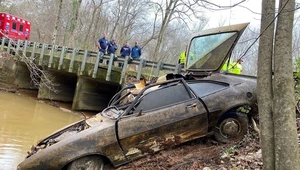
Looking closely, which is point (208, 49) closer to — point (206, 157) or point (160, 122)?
point (160, 122)

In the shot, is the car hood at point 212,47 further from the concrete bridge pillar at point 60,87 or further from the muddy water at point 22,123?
the concrete bridge pillar at point 60,87

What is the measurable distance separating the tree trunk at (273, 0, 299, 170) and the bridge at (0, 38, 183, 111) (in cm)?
748

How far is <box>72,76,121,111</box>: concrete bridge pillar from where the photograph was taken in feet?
51.3

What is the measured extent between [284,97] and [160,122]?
2.30 m

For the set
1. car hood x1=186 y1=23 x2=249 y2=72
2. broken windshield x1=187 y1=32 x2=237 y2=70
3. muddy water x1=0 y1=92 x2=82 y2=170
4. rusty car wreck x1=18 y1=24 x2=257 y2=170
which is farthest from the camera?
muddy water x1=0 y1=92 x2=82 y2=170

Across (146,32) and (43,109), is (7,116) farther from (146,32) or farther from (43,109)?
(146,32)

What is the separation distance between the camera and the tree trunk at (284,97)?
138 inches

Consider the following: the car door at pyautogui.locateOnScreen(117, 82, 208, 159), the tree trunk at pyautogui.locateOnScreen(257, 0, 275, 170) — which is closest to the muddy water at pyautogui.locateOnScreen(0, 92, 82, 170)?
the car door at pyautogui.locateOnScreen(117, 82, 208, 159)

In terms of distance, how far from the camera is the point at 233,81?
6.14m

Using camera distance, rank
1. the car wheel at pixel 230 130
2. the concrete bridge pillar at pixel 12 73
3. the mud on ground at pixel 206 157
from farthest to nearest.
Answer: the concrete bridge pillar at pixel 12 73 → the car wheel at pixel 230 130 → the mud on ground at pixel 206 157

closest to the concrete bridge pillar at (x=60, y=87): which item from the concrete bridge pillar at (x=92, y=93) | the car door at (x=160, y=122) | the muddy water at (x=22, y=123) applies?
the muddy water at (x=22, y=123)

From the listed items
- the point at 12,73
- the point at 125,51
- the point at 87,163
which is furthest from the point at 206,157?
the point at 12,73

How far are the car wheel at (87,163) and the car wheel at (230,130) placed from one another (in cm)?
216

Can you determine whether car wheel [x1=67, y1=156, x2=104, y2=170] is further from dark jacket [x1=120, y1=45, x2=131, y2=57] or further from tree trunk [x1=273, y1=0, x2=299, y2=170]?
dark jacket [x1=120, y1=45, x2=131, y2=57]
